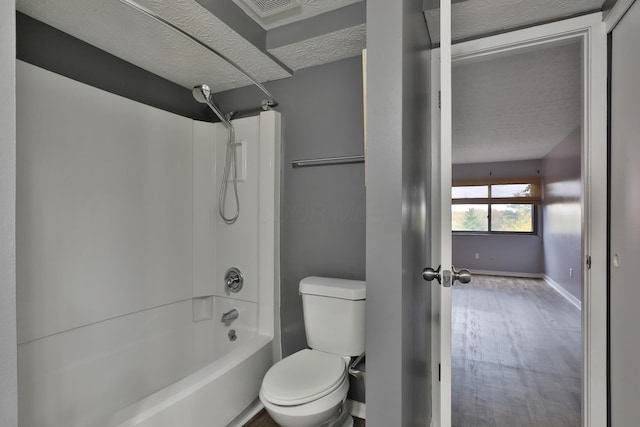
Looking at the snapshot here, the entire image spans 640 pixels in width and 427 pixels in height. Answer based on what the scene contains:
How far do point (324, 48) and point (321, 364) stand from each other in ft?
5.87

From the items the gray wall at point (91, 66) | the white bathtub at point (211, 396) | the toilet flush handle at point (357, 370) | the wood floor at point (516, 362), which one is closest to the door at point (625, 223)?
the wood floor at point (516, 362)

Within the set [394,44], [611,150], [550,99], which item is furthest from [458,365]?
[550,99]

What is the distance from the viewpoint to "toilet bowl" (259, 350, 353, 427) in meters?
1.34

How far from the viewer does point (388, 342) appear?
3.43 feet

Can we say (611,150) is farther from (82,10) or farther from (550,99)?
(82,10)

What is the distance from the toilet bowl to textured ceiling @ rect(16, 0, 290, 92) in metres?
1.79

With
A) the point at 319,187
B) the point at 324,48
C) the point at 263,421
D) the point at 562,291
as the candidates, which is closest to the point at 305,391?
the point at 263,421

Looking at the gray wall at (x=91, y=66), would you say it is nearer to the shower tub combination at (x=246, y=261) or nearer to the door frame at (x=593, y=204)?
the shower tub combination at (x=246, y=261)

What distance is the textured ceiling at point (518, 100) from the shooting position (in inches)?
91.7

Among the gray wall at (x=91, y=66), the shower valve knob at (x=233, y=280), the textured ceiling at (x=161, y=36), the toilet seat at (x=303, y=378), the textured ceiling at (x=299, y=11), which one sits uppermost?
the textured ceiling at (x=299, y=11)

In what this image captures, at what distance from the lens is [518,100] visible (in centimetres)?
305

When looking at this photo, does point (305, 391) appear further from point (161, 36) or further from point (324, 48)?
point (161, 36)

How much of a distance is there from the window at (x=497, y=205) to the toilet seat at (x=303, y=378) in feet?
19.9

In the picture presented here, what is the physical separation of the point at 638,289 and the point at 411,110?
1.13 metres
